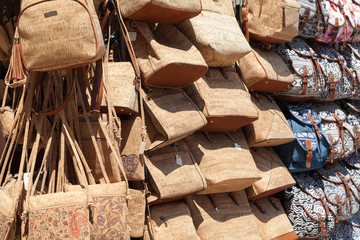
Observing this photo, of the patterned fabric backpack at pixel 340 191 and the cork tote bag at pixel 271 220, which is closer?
the cork tote bag at pixel 271 220

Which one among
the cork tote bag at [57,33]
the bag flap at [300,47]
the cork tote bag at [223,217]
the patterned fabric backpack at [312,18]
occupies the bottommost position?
the cork tote bag at [223,217]

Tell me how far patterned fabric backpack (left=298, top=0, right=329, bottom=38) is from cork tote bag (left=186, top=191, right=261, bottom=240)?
166 cm

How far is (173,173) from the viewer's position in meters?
3.04

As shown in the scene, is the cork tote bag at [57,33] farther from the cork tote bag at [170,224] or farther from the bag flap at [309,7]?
the bag flap at [309,7]

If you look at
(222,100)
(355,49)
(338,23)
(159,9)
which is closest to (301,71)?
(338,23)

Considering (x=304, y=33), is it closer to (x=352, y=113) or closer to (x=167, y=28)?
(x=352, y=113)

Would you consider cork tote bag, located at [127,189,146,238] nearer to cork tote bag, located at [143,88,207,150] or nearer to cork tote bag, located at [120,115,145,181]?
cork tote bag, located at [120,115,145,181]

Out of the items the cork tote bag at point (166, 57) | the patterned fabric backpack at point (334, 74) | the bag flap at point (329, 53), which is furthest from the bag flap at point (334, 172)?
the cork tote bag at point (166, 57)

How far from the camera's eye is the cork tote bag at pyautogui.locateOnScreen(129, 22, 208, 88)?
9.46 ft

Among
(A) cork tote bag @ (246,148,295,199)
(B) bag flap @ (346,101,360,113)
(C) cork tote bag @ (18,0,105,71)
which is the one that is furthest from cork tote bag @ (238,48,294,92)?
(C) cork tote bag @ (18,0,105,71)

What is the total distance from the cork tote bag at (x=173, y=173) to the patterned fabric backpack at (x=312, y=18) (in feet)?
6.04

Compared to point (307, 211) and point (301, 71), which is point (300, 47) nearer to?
point (301, 71)

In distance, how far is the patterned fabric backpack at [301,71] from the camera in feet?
13.7

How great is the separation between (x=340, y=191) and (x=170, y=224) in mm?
2190
